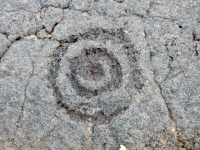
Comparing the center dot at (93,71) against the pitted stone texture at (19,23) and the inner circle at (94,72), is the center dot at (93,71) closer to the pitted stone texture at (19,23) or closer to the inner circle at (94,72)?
the inner circle at (94,72)

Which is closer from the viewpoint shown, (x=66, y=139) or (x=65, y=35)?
(x=66, y=139)

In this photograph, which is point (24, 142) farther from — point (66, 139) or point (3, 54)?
point (3, 54)

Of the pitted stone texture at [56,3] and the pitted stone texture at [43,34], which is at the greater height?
the pitted stone texture at [56,3]

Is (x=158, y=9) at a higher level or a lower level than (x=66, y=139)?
higher

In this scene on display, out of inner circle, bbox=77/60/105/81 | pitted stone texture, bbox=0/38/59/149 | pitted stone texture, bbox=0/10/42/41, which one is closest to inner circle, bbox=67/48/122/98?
inner circle, bbox=77/60/105/81

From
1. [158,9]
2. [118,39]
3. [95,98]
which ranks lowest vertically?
[95,98]

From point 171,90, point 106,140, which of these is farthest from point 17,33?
point 171,90

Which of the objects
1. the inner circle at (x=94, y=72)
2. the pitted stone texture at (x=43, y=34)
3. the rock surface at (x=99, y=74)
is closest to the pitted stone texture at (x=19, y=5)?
the rock surface at (x=99, y=74)
